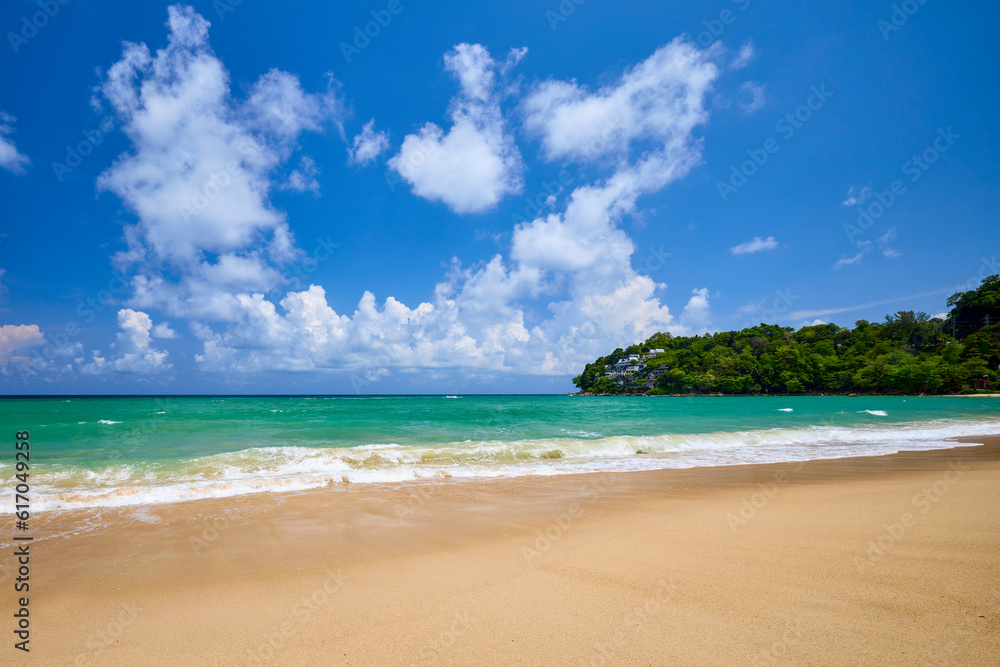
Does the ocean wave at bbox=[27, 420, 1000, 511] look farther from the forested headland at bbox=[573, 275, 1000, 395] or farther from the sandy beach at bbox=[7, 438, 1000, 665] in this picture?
the forested headland at bbox=[573, 275, 1000, 395]

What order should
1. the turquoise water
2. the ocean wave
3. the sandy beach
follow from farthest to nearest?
the turquoise water → the ocean wave → the sandy beach

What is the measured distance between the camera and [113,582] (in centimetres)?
397

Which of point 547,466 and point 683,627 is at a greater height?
point 683,627

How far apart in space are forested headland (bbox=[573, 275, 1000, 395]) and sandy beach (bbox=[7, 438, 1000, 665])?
3989 inches

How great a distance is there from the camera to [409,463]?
11.3m

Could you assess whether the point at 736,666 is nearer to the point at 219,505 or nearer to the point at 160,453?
the point at 219,505

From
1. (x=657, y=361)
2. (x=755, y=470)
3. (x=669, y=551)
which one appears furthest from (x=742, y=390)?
(x=669, y=551)

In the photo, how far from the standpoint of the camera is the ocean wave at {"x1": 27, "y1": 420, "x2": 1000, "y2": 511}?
7863 millimetres

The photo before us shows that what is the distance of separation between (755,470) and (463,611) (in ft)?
32.7

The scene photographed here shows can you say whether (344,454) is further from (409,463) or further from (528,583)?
(528,583)

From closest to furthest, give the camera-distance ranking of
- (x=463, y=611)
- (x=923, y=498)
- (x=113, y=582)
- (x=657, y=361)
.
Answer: (x=463, y=611) → (x=113, y=582) → (x=923, y=498) → (x=657, y=361)

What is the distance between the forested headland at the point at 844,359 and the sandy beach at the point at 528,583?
101 metres

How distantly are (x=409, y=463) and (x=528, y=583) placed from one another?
8.38 metres

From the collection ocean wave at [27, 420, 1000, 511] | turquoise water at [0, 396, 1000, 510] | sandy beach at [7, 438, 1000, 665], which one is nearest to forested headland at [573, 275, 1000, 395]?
turquoise water at [0, 396, 1000, 510]
